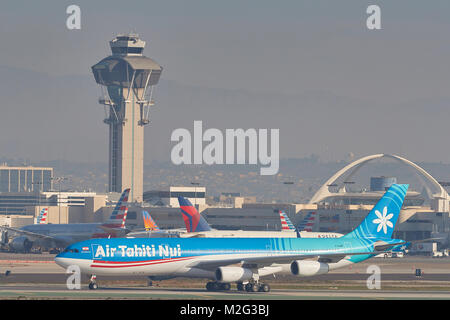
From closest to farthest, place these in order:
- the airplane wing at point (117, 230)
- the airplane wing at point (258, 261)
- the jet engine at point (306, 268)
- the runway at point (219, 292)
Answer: the runway at point (219, 292), the airplane wing at point (258, 261), the jet engine at point (306, 268), the airplane wing at point (117, 230)

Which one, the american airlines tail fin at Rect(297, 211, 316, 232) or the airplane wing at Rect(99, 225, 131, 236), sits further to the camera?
the american airlines tail fin at Rect(297, 211, 316, 232)

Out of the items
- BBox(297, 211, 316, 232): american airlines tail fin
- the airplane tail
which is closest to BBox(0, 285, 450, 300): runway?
the airplane tail

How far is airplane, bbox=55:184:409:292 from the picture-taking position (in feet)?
251

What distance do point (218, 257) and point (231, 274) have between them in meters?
2.70

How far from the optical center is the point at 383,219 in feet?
282

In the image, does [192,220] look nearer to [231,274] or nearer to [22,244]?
[22,244]

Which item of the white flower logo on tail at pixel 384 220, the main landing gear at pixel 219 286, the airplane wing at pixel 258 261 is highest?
the white flower logo on tail at pixel 384 220

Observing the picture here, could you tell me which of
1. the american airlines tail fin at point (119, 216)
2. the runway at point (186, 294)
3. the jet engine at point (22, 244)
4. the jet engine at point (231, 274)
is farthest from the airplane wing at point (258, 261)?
the jet engine at point (22, 244)

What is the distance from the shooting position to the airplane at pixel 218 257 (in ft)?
251

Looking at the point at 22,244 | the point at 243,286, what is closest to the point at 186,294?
the point at 243,286

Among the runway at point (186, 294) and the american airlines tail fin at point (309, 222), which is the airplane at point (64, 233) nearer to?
the american airlines tail fin at point (309, 222)

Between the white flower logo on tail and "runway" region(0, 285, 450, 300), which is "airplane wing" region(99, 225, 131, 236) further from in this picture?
the white flower logo on tail

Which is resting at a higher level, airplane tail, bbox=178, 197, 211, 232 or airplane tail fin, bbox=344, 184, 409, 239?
airplane tail fin, bbox=344, 184, 409, 239

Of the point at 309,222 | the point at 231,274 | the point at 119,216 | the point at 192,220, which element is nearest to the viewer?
the point at 231,274
